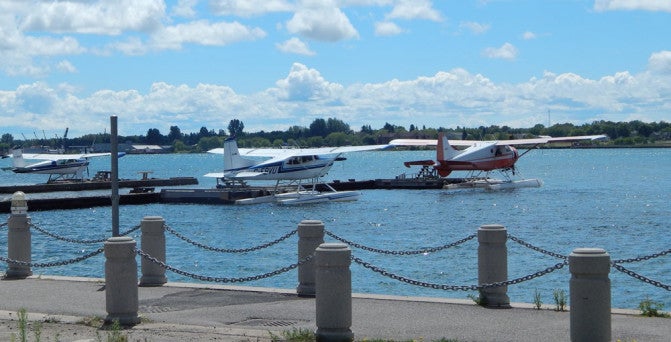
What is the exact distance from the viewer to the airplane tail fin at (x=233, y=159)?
7269cm

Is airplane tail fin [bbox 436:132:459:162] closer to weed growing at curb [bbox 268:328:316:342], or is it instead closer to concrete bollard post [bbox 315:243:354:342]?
weed growing at curb [bbox 268:328:316:342]

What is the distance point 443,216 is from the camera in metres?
58.7

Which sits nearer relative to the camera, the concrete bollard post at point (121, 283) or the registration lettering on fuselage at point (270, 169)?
the concrete bollard post at point (121, 283)

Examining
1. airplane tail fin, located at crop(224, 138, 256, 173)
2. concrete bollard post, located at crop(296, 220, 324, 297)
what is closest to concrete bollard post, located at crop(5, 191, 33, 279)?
concrete bollard post, located at crop(296, 220, 324, 297)

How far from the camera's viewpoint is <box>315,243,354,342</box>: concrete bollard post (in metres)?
11.5

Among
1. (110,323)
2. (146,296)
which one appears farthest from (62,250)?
(110,323)

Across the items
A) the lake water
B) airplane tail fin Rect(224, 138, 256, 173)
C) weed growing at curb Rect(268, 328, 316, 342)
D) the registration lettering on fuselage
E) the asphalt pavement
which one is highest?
airplane tail fin Rect(224, 138, 256, 173)

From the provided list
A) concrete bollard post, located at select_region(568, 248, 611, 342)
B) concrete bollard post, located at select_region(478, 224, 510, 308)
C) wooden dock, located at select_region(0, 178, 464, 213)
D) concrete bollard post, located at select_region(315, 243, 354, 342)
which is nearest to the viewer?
concrete bollard post, located at select_region(568, 248, 611, 342)

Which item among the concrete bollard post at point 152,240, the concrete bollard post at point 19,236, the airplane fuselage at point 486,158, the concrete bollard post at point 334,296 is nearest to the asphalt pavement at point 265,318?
the concrete bollard post at point 334,296

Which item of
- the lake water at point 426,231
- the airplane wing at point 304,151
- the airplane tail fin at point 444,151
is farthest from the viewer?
the airplane tail fin at point 444,151

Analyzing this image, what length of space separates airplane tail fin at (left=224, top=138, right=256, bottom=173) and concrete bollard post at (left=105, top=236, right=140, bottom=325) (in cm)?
5933

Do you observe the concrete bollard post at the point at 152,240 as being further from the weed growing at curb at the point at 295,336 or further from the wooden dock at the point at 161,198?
the wooden dock at the point at 161,198

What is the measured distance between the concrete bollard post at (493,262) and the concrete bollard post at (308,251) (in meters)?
2.52

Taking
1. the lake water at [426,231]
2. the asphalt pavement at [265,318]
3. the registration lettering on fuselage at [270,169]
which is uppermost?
the registration lettering on fuselage at [270,169]
